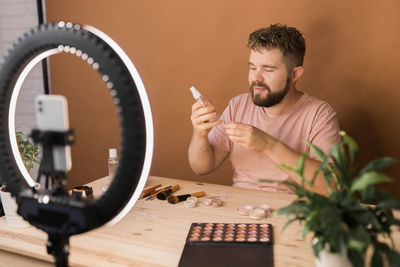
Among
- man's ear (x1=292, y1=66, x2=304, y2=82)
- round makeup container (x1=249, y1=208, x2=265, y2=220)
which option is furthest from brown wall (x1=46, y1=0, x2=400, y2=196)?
round makeup container (x1=249, y1=208, x2=265, y2=220)

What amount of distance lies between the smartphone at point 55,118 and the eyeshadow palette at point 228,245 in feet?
1.45

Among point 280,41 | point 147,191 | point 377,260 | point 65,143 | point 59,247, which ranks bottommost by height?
point 147,191

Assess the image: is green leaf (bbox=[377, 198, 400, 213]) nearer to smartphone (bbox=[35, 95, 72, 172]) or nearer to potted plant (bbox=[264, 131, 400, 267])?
potted plant (bbox=[264, 131, 400, 267])

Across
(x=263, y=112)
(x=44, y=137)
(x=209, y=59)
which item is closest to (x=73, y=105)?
(x=209, y=59)

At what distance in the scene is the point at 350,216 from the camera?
0.70 m

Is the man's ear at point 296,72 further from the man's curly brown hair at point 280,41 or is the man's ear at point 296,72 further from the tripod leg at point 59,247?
the tripod leg at point 59,247

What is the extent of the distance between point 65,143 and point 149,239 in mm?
556

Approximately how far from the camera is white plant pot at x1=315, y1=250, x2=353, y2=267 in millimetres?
713

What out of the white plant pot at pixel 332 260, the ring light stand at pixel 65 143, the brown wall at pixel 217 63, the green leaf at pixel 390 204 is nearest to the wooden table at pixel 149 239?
the white plant pot at pixel 332 260

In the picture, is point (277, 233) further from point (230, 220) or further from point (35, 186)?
point (35, 186)

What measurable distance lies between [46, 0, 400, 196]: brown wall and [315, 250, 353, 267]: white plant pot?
122 cm

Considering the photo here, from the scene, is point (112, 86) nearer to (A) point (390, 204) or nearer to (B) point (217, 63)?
(A) point (390, 204)

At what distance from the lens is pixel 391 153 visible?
5.79 feet

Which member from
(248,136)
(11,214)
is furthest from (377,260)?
(11,214)
